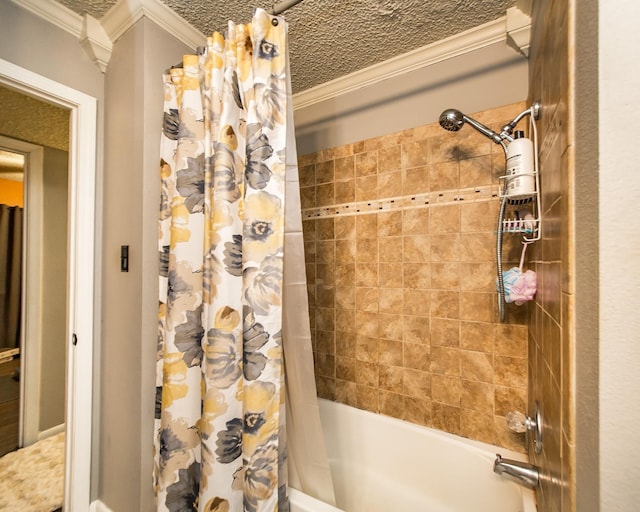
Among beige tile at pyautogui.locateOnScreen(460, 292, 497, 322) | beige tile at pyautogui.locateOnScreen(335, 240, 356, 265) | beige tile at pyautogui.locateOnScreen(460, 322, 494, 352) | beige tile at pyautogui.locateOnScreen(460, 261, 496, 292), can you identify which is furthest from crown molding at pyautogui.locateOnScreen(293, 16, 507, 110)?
beige tile at pyautogui.locateOnScreen(460, 322, 494, 352)

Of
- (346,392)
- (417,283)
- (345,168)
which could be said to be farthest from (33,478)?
(345,168)

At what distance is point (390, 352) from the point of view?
1.49 metres

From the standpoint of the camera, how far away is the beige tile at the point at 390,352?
1.46 meters

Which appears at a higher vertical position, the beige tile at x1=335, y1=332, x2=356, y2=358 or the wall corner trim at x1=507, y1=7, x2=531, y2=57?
the wall corner trim at x1=507, y1=7, x2=531, y2=57

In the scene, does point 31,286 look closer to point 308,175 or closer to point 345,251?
point 308,175

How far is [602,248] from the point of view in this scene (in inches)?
13.5

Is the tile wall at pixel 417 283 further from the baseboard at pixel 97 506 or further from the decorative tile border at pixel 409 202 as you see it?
the baseboard at pixel 97 506

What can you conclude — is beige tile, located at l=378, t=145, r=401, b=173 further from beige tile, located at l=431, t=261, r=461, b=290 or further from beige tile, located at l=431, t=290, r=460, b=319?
beige tile, located at l=431, t=290, r=460, b=319

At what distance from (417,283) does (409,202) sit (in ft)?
1.39

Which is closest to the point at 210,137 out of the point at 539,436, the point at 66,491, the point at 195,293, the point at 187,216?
the point at 187,216

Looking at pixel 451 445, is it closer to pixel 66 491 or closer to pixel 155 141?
pixel 66 491

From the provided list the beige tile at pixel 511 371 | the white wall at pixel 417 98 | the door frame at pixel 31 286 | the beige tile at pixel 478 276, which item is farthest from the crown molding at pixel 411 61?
the door frame at pixel 31 286

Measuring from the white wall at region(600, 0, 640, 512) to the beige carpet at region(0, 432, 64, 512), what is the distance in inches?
91.2

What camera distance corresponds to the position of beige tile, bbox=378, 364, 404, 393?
4.79ft
